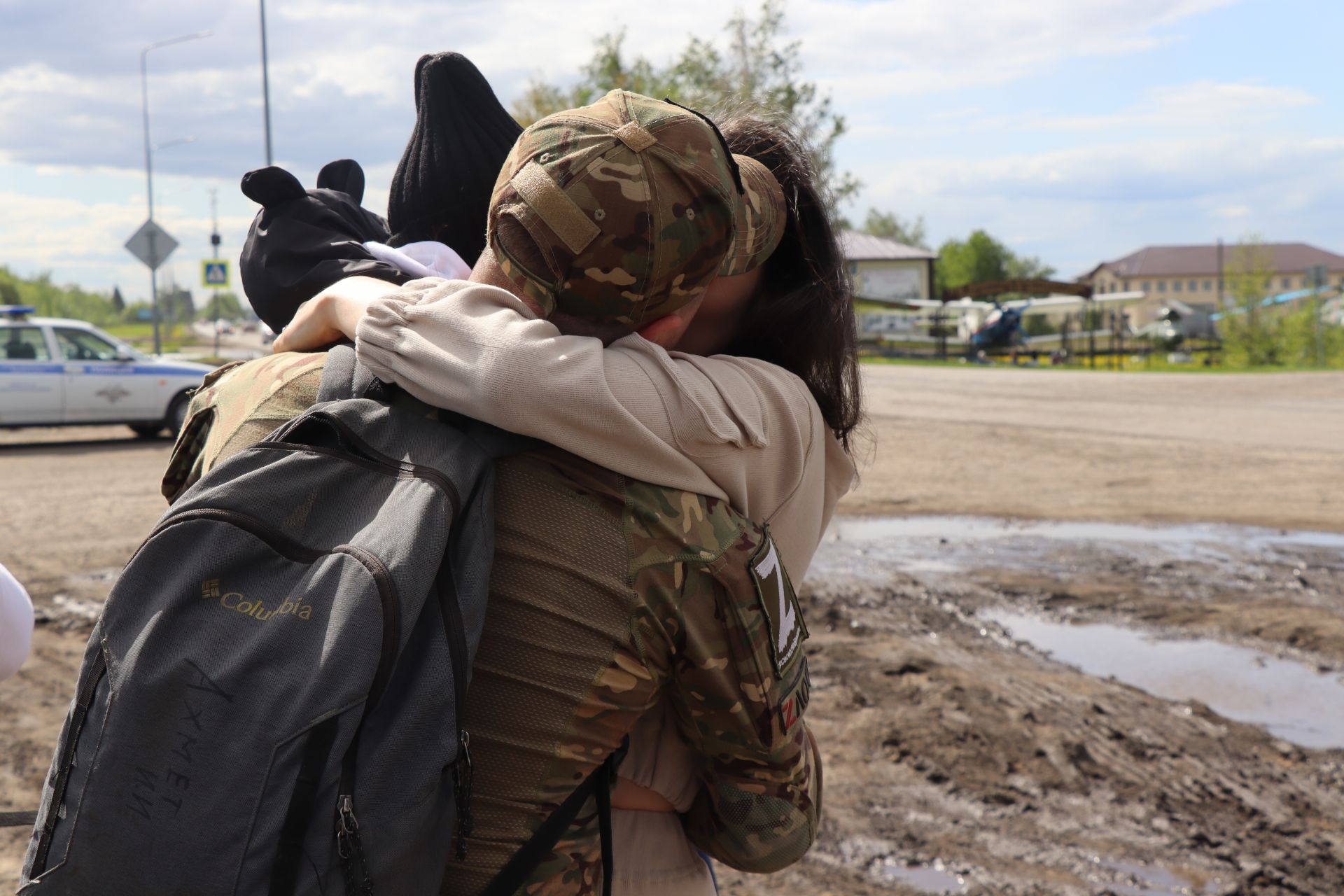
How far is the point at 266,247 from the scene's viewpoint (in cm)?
185

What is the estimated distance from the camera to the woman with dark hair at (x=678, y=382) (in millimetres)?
1216

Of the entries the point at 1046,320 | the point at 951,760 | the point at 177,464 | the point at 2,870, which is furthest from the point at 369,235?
the point at 1046,320

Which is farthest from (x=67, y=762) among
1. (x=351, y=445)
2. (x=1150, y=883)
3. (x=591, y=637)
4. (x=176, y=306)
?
(x=176, y=306)

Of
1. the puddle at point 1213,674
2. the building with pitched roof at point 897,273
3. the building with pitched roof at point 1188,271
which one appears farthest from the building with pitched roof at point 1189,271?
the puddle at point 1213,674

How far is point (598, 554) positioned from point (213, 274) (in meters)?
27.4

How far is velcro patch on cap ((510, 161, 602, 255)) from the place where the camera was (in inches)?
47.9

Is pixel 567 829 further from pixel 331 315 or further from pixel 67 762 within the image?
pixel 331 315

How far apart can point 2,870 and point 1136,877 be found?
12.5 feet

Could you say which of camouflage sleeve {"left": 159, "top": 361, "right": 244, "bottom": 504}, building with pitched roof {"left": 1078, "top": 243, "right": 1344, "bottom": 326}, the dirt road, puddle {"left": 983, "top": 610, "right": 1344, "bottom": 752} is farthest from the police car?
building with pitched roof {"left": 1078, "top": 243, "right": 1344, "bottom": 326}

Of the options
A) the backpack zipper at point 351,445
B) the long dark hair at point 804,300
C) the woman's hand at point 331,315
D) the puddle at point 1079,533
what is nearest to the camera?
the backpack zipper at point 351,445

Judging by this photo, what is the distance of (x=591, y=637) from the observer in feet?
4.13

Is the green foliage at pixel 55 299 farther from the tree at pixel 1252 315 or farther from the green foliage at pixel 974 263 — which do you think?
the green foliage at pixel 974 263

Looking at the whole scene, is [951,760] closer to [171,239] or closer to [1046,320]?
[171,239]

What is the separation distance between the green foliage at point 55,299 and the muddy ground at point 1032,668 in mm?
38263
